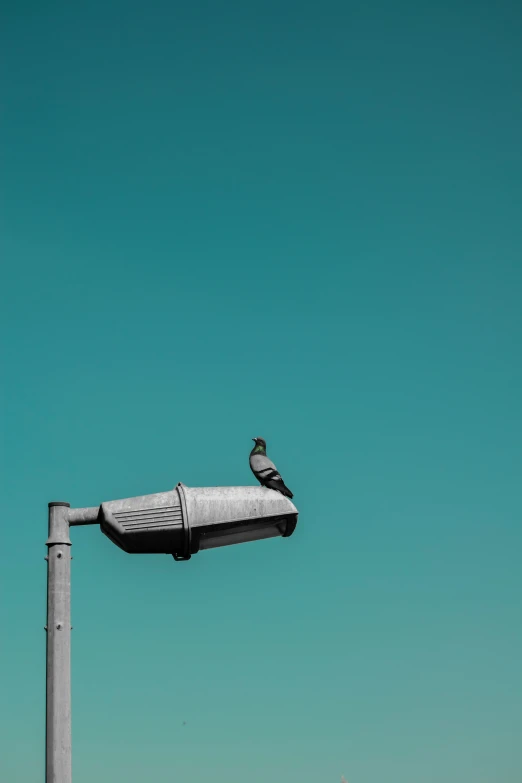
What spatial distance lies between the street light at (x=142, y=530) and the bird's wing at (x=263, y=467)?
137 millimetres

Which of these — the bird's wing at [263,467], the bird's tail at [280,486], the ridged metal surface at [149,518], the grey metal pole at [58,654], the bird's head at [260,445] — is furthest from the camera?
the bird's head at [260,445]

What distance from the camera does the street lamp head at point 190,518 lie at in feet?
16.9

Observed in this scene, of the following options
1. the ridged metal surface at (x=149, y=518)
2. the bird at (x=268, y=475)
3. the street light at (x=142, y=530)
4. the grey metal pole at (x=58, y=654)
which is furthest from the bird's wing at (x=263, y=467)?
the grey metal pole at (x=58, y=654)

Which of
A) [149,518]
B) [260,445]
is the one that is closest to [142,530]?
[149,518]

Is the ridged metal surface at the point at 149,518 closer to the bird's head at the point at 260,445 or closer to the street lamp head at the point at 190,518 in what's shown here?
the street lamp head at the point at 190,518

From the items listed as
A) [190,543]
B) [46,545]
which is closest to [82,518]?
[46,545]

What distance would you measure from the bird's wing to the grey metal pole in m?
1.33

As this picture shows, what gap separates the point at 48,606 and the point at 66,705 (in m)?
0.52

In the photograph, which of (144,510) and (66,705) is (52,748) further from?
(144,510)

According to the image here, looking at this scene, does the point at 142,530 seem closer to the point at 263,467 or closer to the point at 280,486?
the point at 280,486

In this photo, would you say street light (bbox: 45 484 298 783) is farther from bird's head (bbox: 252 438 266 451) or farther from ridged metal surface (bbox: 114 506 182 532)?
bird's head (bbox: 252 438 266 451)

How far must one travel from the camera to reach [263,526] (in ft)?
18.4

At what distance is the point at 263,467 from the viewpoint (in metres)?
5.92

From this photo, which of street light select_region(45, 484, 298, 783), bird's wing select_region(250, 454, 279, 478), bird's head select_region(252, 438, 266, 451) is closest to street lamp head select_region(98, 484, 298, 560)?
street light select_region(45, 484, 298, 783)
